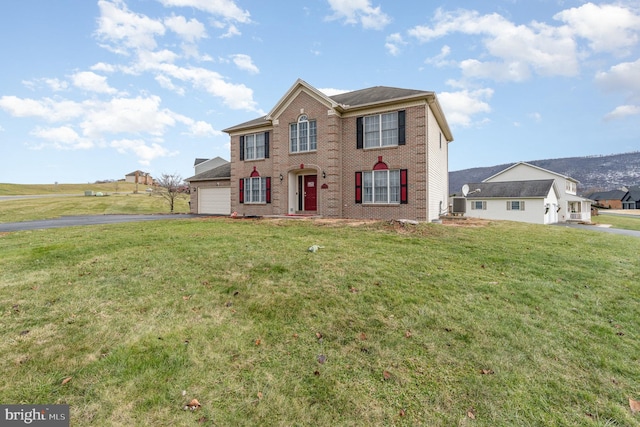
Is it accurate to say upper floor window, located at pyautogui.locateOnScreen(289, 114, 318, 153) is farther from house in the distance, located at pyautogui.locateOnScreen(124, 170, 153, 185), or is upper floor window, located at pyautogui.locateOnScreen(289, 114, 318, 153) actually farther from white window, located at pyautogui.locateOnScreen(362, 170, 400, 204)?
house in the distance, located at pyautogui.locateOnScreen(124, 170, 153, 185)

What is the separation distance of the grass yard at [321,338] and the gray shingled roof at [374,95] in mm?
10055

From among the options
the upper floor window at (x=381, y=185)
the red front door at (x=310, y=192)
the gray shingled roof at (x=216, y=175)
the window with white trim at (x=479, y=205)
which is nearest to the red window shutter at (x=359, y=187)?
the upper floor window at (x=381, y=185)

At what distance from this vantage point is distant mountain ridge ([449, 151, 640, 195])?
127 m

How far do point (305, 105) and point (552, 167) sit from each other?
555 feet

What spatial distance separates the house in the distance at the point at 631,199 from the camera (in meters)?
74.6

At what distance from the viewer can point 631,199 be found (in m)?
75.6

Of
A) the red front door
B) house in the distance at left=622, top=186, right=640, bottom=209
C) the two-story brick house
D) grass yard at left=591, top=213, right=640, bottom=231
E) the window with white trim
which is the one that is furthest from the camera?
house in the distance at left=622, top=186, right=640, bottom=209

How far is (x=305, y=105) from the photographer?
16422 mm

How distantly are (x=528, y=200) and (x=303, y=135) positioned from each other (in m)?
29.8

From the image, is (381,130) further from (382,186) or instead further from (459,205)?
(459,205)

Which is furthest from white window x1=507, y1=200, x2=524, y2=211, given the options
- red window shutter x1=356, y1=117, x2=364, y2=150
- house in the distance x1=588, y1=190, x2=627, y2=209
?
house in the distance x1=588, y1=190, x2=627, y2=209

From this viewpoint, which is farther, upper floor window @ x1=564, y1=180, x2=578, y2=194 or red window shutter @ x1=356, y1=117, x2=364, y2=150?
upper floor window @ x1=564, y1=180, x2=578, y2=194

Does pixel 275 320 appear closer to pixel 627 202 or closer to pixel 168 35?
pixel 168 35
